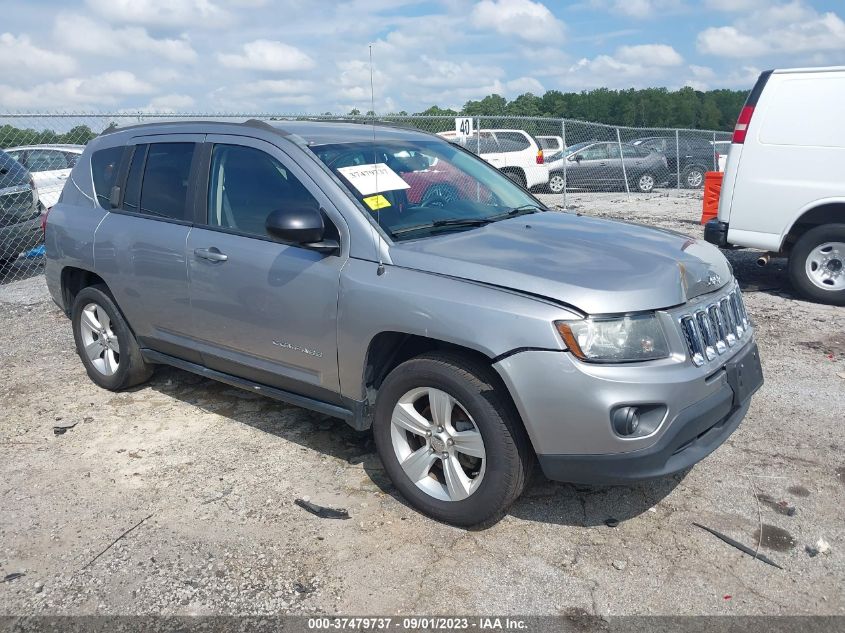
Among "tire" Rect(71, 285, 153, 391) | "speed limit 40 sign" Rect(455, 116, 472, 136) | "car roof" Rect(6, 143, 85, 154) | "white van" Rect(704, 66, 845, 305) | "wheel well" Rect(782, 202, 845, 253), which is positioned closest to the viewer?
"tire" Rect(71, 285, 153, 391)

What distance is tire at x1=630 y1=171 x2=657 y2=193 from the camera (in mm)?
20125

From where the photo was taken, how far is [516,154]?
1712cm

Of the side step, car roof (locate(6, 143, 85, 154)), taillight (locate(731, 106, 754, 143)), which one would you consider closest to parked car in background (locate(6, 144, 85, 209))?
car roof (locate(6, 143, 85, 154))

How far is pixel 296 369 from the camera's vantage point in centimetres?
383

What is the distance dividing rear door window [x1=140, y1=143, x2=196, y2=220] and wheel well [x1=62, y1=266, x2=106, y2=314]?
984mm

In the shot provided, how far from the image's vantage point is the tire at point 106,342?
491 centimetres

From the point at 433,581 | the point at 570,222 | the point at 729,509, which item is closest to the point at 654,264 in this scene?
the point at 570,222

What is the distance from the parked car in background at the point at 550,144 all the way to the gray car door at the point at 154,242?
14.4 metres

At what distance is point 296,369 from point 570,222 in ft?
5.65

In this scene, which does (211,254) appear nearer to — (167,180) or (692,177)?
(167,180)

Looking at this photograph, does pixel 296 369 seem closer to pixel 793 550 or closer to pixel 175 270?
pixel 175 270

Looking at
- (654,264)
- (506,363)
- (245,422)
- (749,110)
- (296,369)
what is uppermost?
(749,110)

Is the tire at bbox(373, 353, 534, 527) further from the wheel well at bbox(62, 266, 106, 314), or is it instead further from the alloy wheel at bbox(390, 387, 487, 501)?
the wheel well at bbox(62, 266, 106, 314)

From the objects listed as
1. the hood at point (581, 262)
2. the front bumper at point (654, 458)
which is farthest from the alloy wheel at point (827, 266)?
the front bumper at point (654, 458)
